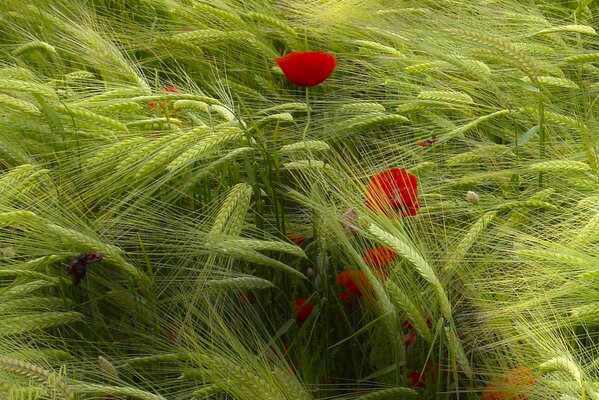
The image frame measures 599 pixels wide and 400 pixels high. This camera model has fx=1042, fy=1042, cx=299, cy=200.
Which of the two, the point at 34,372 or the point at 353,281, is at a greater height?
the point at 34,372

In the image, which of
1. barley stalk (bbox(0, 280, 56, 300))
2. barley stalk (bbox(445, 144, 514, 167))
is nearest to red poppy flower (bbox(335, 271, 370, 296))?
barley stalk (bbox(445, 144, 514, 167))

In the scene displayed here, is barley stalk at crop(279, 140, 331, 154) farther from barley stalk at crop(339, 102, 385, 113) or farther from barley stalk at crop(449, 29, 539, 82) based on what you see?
barley stalk at crop(449, 29, 539, 82)

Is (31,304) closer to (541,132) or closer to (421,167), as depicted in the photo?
(421,167)

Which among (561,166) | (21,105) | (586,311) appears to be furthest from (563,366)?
(21,105)

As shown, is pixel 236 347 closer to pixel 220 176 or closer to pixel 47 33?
pixel 220 176

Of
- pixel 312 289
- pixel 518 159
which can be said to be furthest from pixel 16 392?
pixel 518 159

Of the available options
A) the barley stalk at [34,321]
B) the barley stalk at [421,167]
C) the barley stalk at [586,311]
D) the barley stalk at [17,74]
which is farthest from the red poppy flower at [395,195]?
the barley stalk at [17,74]
